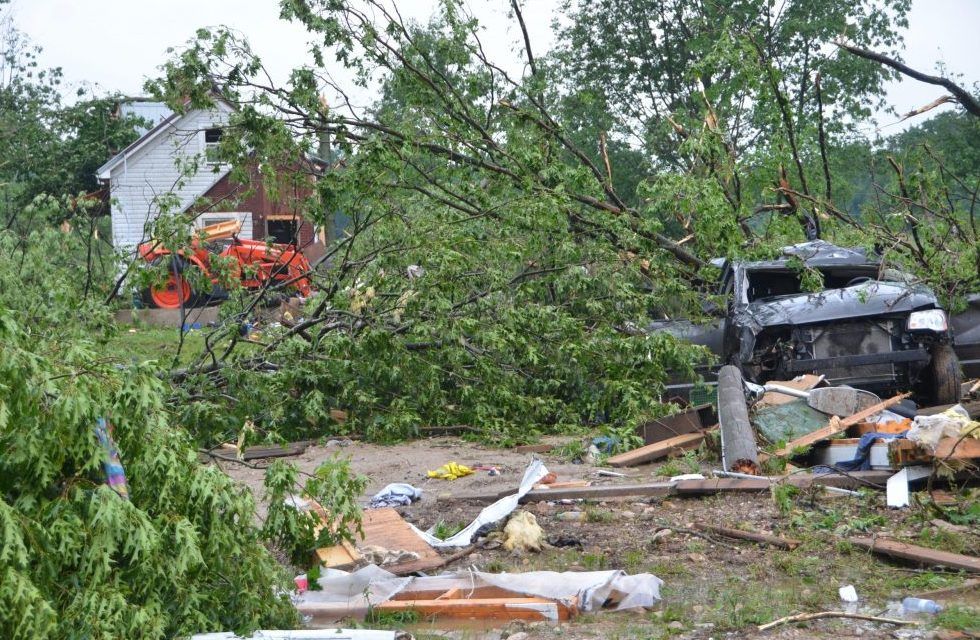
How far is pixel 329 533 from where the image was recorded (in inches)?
197

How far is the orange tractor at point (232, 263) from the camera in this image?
28.7 ft

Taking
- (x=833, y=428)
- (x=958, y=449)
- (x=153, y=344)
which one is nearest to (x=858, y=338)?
(x=833, y=428)

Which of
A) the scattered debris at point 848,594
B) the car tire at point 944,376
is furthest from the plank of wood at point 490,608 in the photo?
the car tire at point 944,376

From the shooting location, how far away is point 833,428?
7.62m

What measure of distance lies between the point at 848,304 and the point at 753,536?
13.9 feet

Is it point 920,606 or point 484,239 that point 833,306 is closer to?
point 484,239

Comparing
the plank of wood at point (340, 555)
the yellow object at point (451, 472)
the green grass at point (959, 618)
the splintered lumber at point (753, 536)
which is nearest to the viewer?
the green grass at point (959, 618)

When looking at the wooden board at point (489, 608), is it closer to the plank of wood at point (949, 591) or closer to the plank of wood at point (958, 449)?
the plank of wood at point (949, 591)

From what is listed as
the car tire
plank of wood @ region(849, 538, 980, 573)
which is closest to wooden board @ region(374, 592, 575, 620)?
plank of wood @ region(849, 538, 980, 573)

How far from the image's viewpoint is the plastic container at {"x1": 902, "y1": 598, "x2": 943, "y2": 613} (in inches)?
168

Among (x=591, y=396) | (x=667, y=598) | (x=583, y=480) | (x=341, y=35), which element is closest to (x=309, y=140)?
(x=341, y=35)

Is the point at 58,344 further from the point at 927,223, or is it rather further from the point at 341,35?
the point at 927,223

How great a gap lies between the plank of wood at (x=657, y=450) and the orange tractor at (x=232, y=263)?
3309 mm

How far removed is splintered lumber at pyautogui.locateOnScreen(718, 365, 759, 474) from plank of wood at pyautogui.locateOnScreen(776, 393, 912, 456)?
250mm
